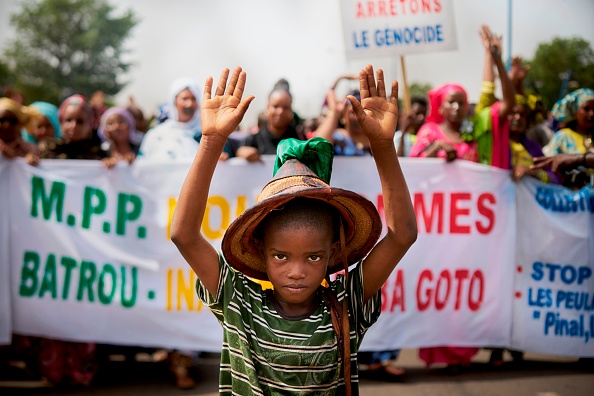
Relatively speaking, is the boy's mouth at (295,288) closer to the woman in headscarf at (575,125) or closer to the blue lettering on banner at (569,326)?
the blue lettering on banner at (569,326)

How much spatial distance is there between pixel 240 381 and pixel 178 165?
2.90 meters

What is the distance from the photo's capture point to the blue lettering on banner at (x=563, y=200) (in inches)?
200

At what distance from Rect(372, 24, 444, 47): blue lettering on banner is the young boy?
12.5 feet

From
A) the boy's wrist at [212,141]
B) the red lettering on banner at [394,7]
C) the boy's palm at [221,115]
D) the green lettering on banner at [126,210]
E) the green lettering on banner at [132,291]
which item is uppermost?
the red lettering on banner at [394,7]

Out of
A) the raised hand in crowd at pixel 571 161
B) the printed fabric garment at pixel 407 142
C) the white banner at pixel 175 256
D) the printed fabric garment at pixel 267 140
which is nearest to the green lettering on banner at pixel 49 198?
the white banner at pixel 175 256

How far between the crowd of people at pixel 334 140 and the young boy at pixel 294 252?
255cm

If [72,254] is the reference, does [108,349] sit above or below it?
below

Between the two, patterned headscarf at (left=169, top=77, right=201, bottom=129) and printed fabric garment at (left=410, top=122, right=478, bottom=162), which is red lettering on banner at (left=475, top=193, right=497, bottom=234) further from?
patterned headscarf at (left=169, top=77, right=201, bottom=129)

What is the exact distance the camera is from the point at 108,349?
5148 millimetres

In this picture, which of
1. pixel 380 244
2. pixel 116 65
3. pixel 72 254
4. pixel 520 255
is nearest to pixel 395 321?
pixel 520 255

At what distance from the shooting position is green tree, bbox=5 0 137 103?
6231 centimetres

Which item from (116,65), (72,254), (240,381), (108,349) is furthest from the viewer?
(116,65)

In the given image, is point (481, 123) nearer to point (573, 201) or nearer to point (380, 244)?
point (573, 201)

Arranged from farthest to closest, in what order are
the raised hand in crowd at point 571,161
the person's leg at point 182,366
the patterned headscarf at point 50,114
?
the patterned headscarf at point 50,114, the person's leg at point 182,366, the raised hand in crowd at point 571,161
